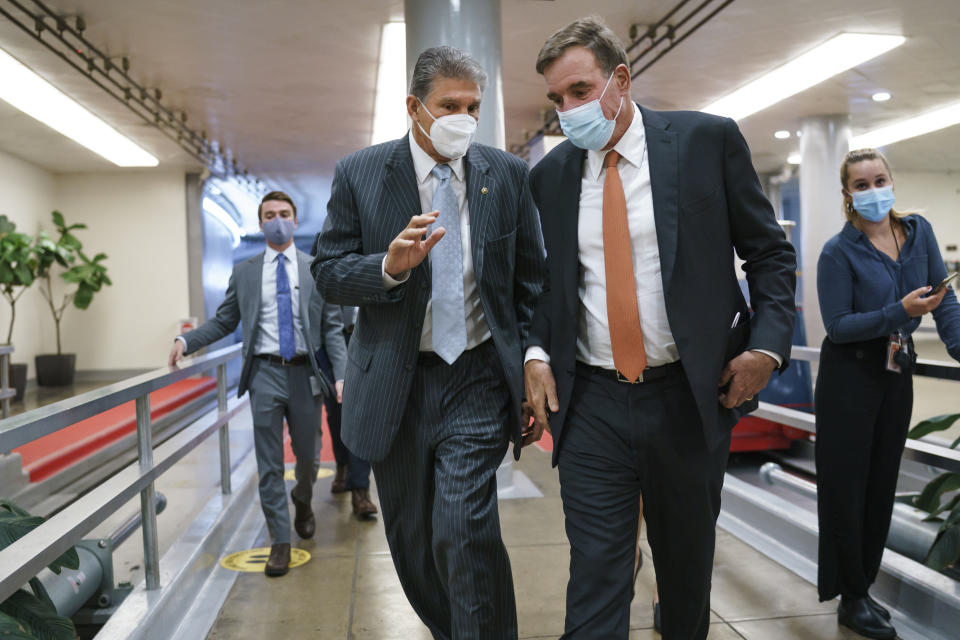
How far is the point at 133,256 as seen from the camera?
1342 centimetres

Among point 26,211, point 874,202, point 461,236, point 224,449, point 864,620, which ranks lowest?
point 864,620

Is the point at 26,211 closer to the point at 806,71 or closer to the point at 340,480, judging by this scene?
the point at 340,480

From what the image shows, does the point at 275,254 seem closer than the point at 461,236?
No

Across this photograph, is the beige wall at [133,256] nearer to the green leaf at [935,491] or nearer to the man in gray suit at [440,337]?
the man in gray suit at [440,337]

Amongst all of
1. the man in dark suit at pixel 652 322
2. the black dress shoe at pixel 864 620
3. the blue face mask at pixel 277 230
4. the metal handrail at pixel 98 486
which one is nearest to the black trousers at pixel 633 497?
the man in dark suit at pixel 652 322

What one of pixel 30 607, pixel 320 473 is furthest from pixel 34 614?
pixel 320 473

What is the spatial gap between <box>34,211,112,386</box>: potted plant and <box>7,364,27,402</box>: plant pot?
4.62 ft

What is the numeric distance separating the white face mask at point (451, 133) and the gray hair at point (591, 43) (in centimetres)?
28

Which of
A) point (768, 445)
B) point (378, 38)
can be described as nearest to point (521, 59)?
point (378, 38)

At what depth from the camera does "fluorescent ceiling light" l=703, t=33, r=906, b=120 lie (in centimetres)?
725

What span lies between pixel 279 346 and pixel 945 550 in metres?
2.91

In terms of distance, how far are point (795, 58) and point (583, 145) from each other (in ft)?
22.5

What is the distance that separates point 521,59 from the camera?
296 inches

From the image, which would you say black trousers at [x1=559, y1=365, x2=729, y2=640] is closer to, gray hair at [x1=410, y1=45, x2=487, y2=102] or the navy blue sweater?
gray hair at [x1=410, y1=45, x2=487, y2=102]
